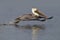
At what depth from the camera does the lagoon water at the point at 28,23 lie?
8.33 metres

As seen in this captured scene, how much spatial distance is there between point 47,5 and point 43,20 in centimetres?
254

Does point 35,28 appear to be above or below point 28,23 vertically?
below

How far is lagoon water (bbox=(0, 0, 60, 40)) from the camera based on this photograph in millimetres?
8334

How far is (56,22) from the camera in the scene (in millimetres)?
9578

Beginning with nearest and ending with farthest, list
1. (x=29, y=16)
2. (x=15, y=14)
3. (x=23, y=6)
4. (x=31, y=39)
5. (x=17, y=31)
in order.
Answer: (x=31, y=39)
(x=17, y=31)
(x=29, y=16)
(x=15, y=14)
(x=23, y=6)

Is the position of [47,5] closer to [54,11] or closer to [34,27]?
[54,11]

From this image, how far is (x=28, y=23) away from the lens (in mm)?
9477

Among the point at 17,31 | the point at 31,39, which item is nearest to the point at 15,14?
the point at 17,31

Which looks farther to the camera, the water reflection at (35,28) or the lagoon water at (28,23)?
the water reflection at (35,28)

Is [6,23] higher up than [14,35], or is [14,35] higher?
[6,23]

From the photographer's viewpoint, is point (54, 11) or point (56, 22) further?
point (54, 11)

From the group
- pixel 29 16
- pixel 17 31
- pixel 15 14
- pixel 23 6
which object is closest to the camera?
pixel 17 31

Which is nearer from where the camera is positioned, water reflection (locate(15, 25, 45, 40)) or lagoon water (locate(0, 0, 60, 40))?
lagoon water (locate(0, 0, 60, 40))

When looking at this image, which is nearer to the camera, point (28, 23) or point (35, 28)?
point (35, 28)
